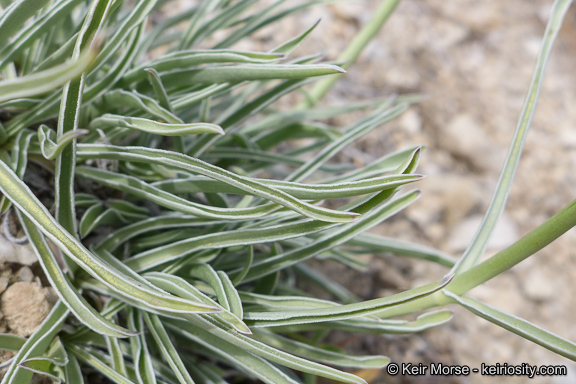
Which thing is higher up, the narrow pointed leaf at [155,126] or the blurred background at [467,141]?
the blurred background at [467,141]

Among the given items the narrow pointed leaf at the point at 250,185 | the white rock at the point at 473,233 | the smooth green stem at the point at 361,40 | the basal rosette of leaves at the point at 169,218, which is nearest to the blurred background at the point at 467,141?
the white rock at the point at 473,233

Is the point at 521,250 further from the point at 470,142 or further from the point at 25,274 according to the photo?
the point at 470,142

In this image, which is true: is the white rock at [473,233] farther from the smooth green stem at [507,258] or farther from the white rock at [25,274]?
the white rock at [25,274]

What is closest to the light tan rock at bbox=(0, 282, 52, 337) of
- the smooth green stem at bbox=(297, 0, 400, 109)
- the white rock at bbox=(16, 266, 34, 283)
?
the white rock at bbox=(16, 266, 34, 283)

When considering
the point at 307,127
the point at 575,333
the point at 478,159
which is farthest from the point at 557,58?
the point at 307,127

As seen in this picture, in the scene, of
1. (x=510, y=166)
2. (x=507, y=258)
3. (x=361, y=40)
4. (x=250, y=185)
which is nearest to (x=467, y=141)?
(x=361, y=40)

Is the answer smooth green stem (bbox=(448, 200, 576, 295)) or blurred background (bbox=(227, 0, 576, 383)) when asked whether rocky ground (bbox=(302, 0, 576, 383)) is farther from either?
smooth green stem (bbox=(448, 200, 576, 295))

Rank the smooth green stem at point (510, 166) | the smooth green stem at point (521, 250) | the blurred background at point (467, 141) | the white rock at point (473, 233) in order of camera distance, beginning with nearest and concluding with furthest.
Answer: the smooth green stem at point (521, 250), the smooth green stem at point (510, 166), the blurred background at point (467, 141), the white rock at point (473, 233)
